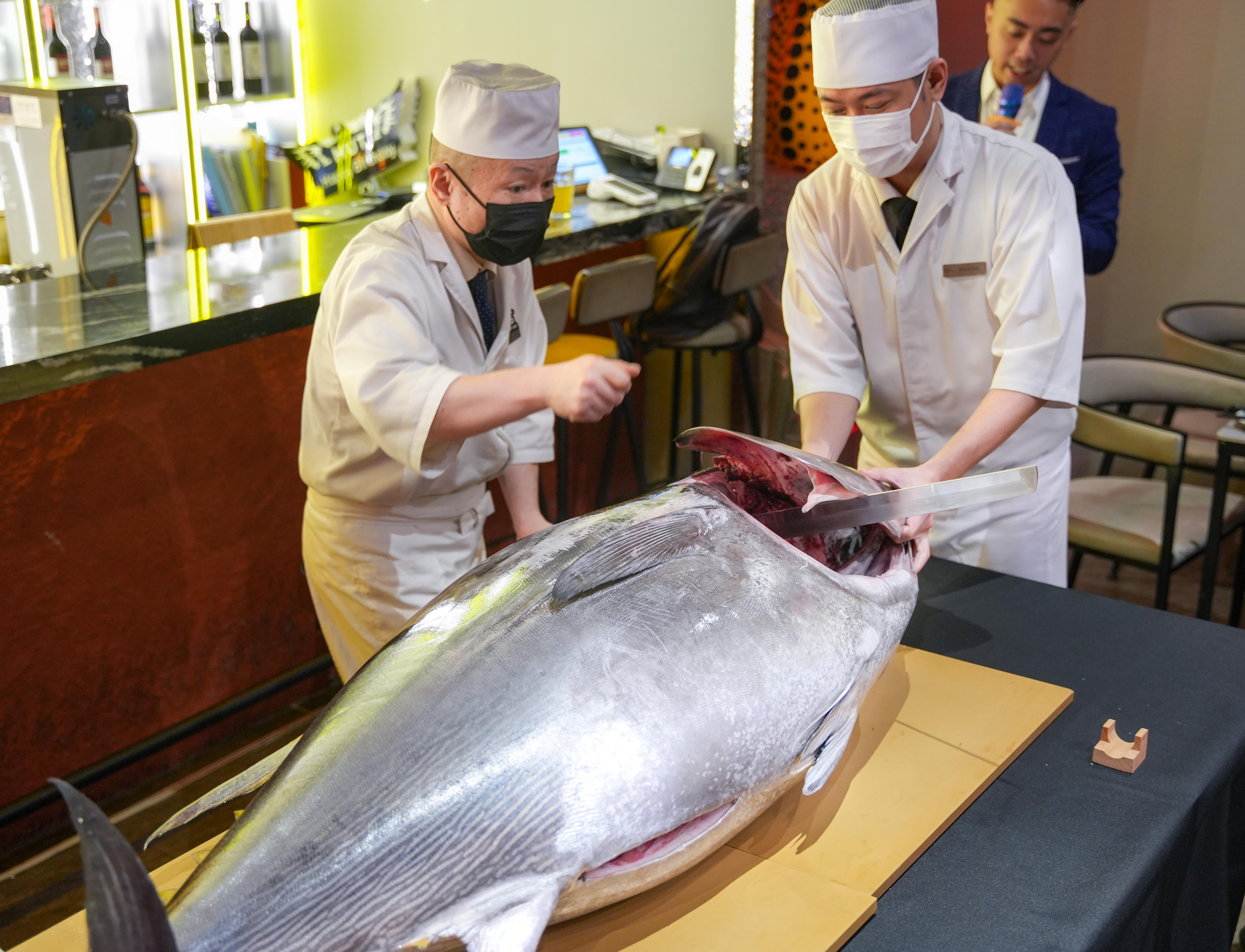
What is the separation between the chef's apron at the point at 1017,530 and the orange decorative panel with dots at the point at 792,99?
99.5 inches

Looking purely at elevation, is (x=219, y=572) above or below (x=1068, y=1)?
below

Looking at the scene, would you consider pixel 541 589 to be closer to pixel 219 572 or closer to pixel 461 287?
pixel 461 287

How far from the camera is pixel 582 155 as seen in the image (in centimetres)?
481

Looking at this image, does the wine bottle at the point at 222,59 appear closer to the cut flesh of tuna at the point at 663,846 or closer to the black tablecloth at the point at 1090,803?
the black tablecloth at the point at 1090,803

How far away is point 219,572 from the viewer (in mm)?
2920

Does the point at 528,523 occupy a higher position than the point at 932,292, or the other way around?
the point at 932,292

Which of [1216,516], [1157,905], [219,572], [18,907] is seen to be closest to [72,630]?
[219,572]

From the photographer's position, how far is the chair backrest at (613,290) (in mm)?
3598

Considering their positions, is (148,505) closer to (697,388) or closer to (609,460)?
(609,460)

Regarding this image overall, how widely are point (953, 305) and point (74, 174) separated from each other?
7.48 ft

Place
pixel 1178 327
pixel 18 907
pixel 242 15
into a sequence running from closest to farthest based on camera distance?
1. pixel 18 907
2. pixel 1178 327
3. pixel 242 15

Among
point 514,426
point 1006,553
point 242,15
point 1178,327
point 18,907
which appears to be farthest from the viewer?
point 242,15

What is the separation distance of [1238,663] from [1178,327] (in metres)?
2.46

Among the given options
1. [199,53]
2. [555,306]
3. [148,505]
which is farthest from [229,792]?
[199,53]
